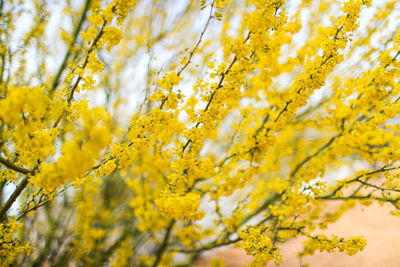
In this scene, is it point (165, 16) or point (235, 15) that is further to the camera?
point (165, 16)

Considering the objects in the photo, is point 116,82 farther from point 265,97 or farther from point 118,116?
point 265,97

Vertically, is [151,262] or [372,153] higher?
[372,153]

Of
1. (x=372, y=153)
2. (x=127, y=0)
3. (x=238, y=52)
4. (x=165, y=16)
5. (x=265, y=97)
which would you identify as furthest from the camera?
(x=165, y=16)

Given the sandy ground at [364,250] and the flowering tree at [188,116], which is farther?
the sandy ground at [364,250]

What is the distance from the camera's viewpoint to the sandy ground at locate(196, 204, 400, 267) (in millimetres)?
3926

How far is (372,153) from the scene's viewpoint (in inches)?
87.3

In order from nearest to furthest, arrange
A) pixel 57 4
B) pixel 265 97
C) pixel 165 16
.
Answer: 1. pixel 57 4
2. pixel 265 97
3. pixel 165 16

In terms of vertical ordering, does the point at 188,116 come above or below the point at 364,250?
below

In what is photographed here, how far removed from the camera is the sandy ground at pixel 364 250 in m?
3.93

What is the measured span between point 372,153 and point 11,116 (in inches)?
105

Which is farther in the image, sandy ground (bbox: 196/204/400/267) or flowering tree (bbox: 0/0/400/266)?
sandy ground (bbox: 196/204/400/267)

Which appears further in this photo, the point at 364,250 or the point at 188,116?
the point at 364,250

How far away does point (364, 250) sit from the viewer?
→ 14.0 feet

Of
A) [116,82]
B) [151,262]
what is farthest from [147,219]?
[116,82]
